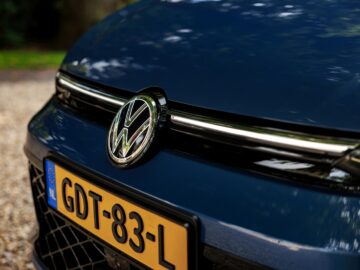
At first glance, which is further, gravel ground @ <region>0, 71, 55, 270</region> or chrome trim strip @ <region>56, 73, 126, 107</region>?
gravel ground @ <region>0, 71, 55, 270</region>

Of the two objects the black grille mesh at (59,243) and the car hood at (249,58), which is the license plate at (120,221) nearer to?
the black grille mesh at (59,243)

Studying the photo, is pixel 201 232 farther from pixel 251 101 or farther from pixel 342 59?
pixel 342 59

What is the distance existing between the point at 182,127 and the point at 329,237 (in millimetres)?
431

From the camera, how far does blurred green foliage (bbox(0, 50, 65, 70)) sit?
8.59 meters

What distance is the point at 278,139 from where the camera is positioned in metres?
1.08

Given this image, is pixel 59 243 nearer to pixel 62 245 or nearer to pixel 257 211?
pixel 62 245

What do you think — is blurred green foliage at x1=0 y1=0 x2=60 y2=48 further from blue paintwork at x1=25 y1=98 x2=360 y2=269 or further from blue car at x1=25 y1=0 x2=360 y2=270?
blue paintwork at x1=25 y1=98 x2=360 y2=269

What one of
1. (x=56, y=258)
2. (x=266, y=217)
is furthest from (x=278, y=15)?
(x=56, y=258)

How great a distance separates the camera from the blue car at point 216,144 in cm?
102

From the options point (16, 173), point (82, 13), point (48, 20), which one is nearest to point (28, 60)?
point (82, 13)

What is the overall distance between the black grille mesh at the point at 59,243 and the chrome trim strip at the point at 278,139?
49 cm

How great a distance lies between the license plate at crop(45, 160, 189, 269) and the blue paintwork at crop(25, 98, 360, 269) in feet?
0.16

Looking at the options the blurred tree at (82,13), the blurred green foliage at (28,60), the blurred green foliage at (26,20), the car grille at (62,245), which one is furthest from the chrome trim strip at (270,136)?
the blurred green foliage at (26,20)

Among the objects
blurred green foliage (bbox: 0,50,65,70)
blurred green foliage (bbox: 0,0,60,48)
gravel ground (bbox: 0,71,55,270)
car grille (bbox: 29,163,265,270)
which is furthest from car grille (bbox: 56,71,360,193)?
blurred green foliage (bbox: 0,0,60,48)
